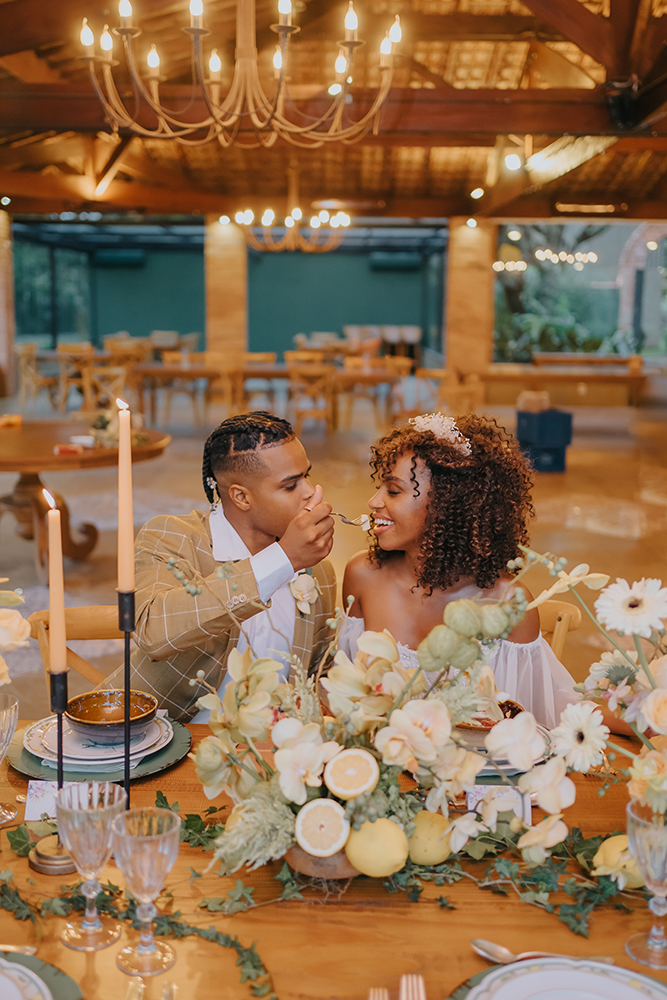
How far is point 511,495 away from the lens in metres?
2.12

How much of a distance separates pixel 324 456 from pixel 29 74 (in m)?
4.47

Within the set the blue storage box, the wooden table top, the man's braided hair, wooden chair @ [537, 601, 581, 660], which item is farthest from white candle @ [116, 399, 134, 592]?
the blue storage box

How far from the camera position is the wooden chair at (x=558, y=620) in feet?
7.33


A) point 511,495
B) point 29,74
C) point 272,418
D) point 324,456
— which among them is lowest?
point 324,456

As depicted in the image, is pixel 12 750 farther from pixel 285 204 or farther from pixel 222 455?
pixel 285 204

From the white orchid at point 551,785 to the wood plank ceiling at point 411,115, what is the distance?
5116mm

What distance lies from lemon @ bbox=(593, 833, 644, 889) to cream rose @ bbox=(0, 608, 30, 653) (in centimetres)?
82

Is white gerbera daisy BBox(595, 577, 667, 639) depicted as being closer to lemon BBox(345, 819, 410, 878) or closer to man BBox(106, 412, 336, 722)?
lemon BBox(345, 819, 410, 878)

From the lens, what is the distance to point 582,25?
664 centimetres

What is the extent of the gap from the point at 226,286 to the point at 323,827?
15.4 m

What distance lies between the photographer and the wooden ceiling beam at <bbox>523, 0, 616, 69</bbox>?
659 centimetres

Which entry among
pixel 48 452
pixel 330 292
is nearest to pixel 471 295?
pixel 330 292

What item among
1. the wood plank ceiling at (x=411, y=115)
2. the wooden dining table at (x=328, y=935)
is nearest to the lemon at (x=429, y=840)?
the wooden dining table at (x=328, y=935)

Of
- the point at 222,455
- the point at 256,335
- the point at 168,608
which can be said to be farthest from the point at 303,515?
the point at 256,335
